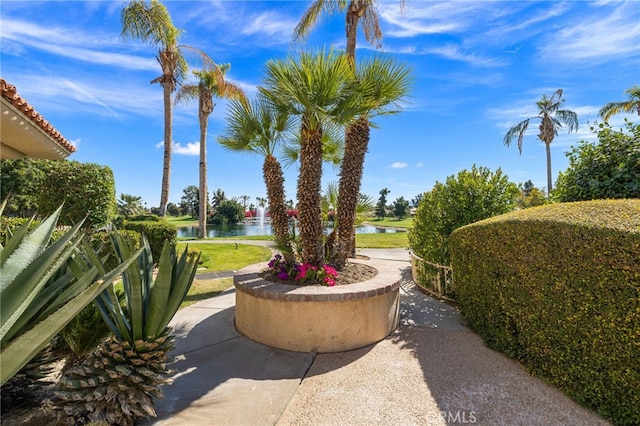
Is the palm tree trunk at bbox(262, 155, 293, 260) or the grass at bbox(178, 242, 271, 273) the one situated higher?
the palm tree trunk at bbox(262, 155, 293, 260)

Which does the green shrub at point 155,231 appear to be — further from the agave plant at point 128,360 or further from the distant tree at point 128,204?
the distant tree at point 128,204

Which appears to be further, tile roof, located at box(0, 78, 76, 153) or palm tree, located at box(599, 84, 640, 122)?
palm tree, located at box(599, 84, 640, 122)

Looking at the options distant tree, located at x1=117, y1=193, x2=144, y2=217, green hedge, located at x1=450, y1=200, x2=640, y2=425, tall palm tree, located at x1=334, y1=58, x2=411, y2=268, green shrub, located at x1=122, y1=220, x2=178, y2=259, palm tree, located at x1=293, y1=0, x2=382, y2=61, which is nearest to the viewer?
green hedge, located at x1=450, y1=200, x2=640, y2=425

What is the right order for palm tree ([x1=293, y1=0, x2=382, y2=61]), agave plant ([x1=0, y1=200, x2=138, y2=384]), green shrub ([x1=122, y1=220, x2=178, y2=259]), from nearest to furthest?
agave plant ([x1=0, y1=200, x2=138, y2=384]), palm tree ([x1=293, y1=0, x2=382, y2=61]), green shrub ([x1=122, y1=220, x2=178, y2=259])

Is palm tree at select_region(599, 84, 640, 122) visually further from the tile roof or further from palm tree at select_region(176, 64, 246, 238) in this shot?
the tile roof

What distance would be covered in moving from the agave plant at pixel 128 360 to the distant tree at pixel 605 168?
6.12 meters

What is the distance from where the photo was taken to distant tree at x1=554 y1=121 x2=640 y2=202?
13.8 feet

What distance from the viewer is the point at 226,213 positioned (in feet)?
183

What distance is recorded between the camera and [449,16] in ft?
19.1

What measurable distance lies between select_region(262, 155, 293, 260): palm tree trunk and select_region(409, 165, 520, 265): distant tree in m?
3.38

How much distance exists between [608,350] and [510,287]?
3.39ft

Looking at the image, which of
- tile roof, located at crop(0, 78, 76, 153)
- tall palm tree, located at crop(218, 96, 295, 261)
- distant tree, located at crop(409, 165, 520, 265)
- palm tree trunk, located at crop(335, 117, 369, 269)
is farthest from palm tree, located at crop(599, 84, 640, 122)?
tile roof, located at crop(0, 78, 76, 153)

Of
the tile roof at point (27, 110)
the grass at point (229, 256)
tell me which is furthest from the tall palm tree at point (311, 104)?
the grass at point (229, 256)

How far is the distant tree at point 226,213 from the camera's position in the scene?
2174 inches
